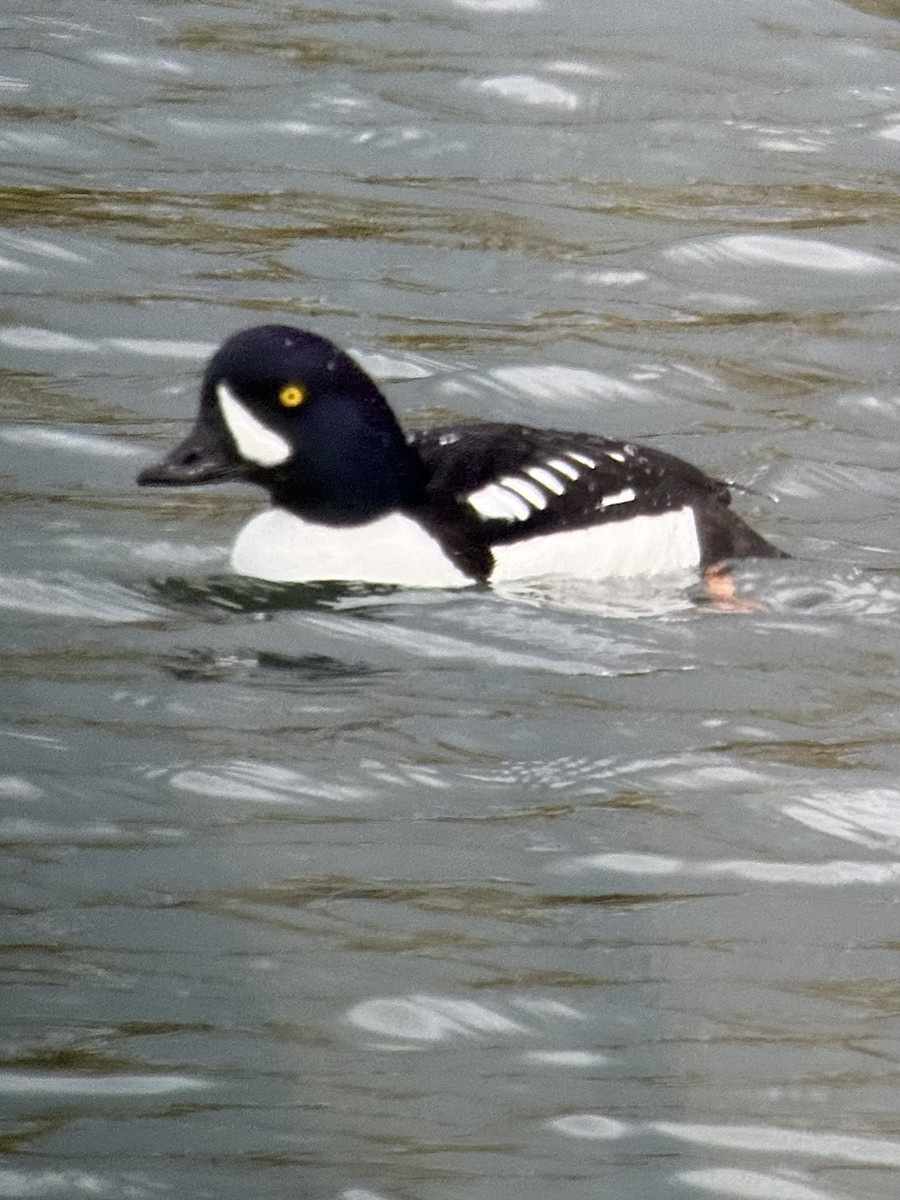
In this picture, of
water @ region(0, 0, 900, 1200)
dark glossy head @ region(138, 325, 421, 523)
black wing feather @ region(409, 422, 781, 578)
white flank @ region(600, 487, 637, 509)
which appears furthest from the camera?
white flank @ region(600, 487, 637, 509)

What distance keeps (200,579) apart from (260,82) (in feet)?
15.6

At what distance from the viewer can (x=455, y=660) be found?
255 inches

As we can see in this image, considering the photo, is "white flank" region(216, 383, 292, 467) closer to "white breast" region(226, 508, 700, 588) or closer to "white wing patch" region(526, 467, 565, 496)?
"white breast" region(226, 508, 700, 588)

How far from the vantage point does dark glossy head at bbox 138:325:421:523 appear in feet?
21.8

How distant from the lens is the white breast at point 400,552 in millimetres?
6793

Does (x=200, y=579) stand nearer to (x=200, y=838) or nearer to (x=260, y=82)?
(x=200, y=838)

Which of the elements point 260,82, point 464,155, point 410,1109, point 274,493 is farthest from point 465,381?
point 410,1109

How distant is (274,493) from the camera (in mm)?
6961

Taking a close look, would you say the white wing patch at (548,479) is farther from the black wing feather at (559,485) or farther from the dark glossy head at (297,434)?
the dark glossy head at (297,434)

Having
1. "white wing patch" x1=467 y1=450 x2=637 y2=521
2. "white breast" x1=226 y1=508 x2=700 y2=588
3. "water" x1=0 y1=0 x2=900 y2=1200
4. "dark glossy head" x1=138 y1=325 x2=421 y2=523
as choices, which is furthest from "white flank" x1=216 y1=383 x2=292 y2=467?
"white wing patch" x1=467 y1=450 x2=637 y2=521

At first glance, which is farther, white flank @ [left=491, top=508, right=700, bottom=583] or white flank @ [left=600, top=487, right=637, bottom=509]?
white flank @ [left=600, top=487, right=637, bottom=509]

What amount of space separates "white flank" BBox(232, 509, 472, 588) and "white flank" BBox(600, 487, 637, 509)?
0.47m

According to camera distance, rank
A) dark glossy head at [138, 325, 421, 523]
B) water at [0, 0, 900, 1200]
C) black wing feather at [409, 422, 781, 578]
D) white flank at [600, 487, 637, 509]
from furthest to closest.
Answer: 1. white flank at [600, 487, 637, 509]
2. black wing feather at [409, 422, 781, 578]
3. dark glossy head at [138, 325, 421, 523]
4. water at [0, 0, 900, 1200]

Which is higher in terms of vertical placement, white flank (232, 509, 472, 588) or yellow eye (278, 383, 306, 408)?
yellow eye (278, 383, 306, 408)
